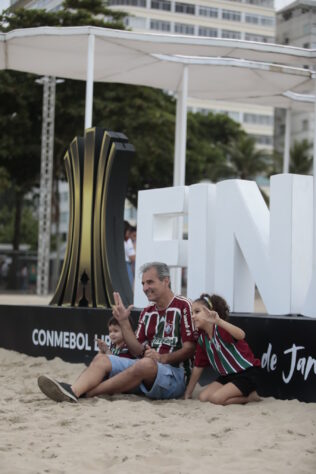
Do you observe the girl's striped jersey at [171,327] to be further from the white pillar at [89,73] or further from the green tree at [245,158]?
the green tree at [245,158]

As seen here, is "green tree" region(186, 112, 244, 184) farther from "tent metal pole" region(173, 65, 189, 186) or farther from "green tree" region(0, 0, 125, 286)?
"tent metal pole" region(173, 65, 189, 186)

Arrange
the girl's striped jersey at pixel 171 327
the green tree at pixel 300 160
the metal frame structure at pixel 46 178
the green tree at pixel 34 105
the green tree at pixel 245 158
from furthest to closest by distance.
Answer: the green tree at pixel 300 160
the green tree at pixel 245 158
the green tree at pixel 34 105
the metal frame structure at pixel 46 178
the girl's striped jersey at pixel 171 327

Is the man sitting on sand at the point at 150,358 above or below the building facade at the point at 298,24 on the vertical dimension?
below

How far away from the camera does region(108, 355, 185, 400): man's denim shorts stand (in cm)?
720

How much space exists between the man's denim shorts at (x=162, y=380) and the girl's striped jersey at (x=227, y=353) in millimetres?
322

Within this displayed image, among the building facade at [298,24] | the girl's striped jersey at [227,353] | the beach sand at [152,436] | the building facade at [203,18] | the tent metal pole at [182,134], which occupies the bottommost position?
the beach sand at [152,436]

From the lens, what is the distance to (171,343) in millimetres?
7551

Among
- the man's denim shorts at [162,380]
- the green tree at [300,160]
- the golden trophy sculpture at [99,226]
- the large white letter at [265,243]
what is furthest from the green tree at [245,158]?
the man's denim shorts at [162,380]

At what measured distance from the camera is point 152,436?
5.62 metres

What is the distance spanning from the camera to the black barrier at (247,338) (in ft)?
23.6

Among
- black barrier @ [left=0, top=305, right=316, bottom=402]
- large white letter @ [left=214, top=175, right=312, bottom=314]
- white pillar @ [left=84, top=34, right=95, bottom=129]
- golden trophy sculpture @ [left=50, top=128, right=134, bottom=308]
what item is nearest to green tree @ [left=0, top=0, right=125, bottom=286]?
white pillar @ [left=84, top=34, right=95, bottom=129]

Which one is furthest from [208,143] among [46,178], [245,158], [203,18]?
[203,18]

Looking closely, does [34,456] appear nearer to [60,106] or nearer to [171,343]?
[171,343]

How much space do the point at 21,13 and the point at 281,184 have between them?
18.1m
